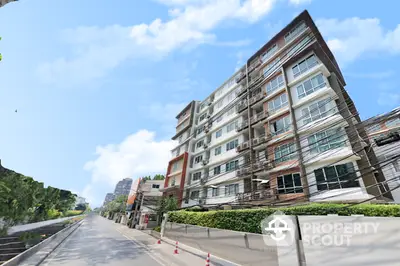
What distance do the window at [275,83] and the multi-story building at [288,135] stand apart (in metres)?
0.14

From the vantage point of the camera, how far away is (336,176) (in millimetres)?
13172

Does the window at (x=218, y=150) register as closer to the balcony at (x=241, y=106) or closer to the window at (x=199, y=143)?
the window at (x=199, y=143)

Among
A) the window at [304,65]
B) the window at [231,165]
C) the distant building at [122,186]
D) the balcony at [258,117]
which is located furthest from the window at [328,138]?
the distant building at [122,186]

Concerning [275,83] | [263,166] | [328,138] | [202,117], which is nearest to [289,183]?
Result: [263,166]

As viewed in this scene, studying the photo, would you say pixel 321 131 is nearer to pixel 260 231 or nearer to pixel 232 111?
pixel 260 231

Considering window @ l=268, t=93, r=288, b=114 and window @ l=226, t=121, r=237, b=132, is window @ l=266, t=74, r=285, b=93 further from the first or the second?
window @ l=226, t=121, r=237, b=132

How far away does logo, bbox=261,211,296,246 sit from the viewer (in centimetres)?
762

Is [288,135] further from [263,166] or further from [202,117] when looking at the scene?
[202,117]

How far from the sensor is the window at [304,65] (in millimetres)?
17578

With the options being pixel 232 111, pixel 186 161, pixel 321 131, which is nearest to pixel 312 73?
pixel 321 131

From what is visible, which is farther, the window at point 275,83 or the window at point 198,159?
the window at point 198,159

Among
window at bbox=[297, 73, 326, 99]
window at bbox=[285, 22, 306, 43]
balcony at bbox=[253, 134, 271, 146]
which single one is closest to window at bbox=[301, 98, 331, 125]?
window at bbox=[297, 73, 326, 99]

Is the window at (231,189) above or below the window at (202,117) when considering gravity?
below

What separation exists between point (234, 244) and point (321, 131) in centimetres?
1106
